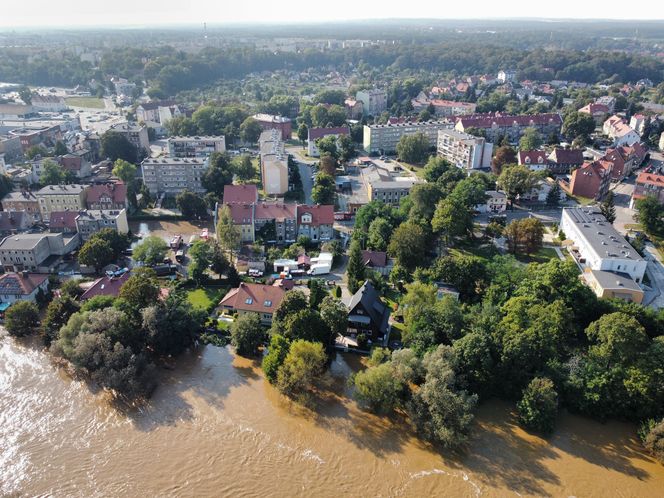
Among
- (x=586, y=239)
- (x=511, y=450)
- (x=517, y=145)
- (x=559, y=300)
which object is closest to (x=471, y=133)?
(x=517, y=145)

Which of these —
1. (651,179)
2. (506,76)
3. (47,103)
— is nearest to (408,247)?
(651,179)

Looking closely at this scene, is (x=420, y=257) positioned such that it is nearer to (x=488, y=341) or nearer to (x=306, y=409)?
(x=488, y=341)

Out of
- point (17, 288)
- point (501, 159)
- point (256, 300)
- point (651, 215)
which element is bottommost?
point (17, 288)

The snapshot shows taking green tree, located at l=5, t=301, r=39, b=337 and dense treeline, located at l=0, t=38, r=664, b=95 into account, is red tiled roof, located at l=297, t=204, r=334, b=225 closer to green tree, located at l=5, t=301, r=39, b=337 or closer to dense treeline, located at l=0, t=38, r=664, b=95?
green tree, located at l=5, t=301, r=39, b=337

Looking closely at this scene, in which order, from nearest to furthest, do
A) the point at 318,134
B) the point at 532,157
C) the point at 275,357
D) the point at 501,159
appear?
the point at 275,357, the point at 532,157, the point at 501,159, the point at 318,134

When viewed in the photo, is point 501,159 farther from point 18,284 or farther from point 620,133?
point 18,284

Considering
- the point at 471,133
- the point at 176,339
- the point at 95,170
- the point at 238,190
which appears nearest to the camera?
the point at 176,339
